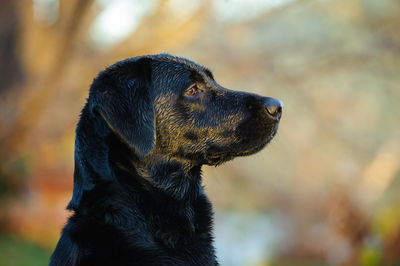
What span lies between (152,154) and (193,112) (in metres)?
0.41

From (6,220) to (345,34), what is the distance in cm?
1092

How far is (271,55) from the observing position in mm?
11109

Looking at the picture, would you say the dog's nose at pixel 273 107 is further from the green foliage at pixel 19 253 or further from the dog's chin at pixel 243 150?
the green foliage at pixel 19 253

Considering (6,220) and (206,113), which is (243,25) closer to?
(6,220)

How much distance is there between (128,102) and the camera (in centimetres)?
282

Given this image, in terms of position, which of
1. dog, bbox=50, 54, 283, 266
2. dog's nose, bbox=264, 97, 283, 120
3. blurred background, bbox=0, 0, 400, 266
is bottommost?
dog, bbox=50, 54, 283, 266

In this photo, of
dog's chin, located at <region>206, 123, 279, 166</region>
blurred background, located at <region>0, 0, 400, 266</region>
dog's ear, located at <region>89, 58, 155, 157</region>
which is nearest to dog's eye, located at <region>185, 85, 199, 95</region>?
dog's ear, located at <region>89, 58, 155, 157</region>

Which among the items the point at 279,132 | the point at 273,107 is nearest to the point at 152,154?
the point at 273,107

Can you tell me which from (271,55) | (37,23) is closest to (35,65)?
(37,23)

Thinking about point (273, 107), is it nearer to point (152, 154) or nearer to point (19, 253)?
point (152, 154)

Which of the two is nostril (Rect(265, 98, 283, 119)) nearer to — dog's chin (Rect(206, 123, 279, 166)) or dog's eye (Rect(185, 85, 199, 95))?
dog's chin (Rect(206, 123, 279, 166))

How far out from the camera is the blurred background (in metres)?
8.80

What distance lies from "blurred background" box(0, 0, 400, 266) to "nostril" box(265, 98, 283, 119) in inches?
142

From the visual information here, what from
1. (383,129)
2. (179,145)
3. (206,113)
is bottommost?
(179,145)
